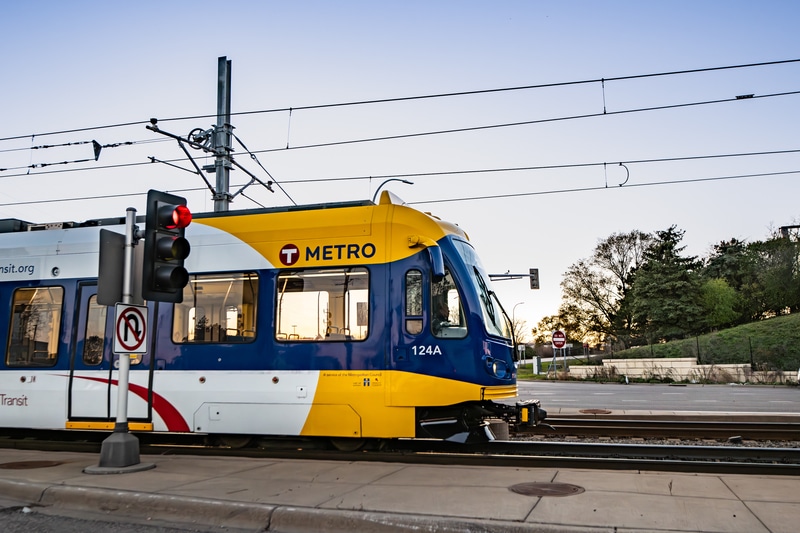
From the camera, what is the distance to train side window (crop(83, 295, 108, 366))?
10.4 metres

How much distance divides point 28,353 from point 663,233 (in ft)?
190

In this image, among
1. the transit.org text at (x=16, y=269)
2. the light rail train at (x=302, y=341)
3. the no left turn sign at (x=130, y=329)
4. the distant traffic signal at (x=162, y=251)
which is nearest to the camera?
the no left turn sign at (x=130, y=329)

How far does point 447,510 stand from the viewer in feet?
18.1

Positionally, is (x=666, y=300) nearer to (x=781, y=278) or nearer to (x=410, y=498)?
(x=781, y=278)

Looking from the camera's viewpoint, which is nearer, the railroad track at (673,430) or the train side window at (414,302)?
the train side window at (414,302)

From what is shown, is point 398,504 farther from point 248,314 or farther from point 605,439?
point 605,439

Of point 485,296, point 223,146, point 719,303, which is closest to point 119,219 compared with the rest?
point 223,146

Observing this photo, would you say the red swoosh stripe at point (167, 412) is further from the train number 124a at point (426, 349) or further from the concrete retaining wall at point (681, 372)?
the concrete retaining wall at point (681, 372)

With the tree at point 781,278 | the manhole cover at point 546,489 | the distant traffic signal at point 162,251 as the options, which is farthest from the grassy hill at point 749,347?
the distant traffic signal at point 162,251

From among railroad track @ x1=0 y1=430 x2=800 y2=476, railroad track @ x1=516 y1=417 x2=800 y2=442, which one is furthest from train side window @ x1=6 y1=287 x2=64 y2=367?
railroad track @ x1=516 y1=417 x2=800 y2=442

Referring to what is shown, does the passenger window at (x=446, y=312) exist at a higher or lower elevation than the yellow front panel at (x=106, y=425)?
higher

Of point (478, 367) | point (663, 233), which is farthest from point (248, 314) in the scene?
point (663, 233)

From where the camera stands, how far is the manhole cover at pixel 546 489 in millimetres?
6234

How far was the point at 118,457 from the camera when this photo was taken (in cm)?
774
